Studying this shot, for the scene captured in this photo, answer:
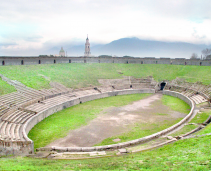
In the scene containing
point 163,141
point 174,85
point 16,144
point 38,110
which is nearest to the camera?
point 16,144

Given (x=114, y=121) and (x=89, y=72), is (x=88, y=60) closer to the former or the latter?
(x=89, y=72)

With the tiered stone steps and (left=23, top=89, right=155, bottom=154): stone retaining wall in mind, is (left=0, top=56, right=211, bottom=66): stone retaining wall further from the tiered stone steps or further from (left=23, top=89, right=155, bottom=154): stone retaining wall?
the tiered stone steps

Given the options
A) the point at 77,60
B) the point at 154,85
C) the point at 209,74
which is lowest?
the point at 154,85

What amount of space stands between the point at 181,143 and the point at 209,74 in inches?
1312

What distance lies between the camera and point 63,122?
69.5 feet

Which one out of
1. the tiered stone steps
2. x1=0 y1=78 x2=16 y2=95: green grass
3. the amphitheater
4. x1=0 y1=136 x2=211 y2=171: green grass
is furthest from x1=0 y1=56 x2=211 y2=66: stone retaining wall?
x1=0 y1=136 x2=211 y2=171: green grass

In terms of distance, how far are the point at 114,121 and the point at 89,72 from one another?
24.5 m

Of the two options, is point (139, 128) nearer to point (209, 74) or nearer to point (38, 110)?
point (38, 110)

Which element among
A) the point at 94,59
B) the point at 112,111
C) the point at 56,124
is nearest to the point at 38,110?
the point at 56,124

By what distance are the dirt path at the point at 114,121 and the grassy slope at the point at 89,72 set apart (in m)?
12.5

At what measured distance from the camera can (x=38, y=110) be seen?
22906mm

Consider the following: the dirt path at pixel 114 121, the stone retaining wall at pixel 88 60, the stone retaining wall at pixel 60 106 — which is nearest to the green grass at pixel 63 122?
the stone retaining wall at pixel 60 106

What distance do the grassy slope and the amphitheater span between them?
1.92 m

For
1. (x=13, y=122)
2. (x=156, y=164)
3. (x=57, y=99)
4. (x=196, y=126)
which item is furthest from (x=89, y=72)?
(x=156, y=164)
